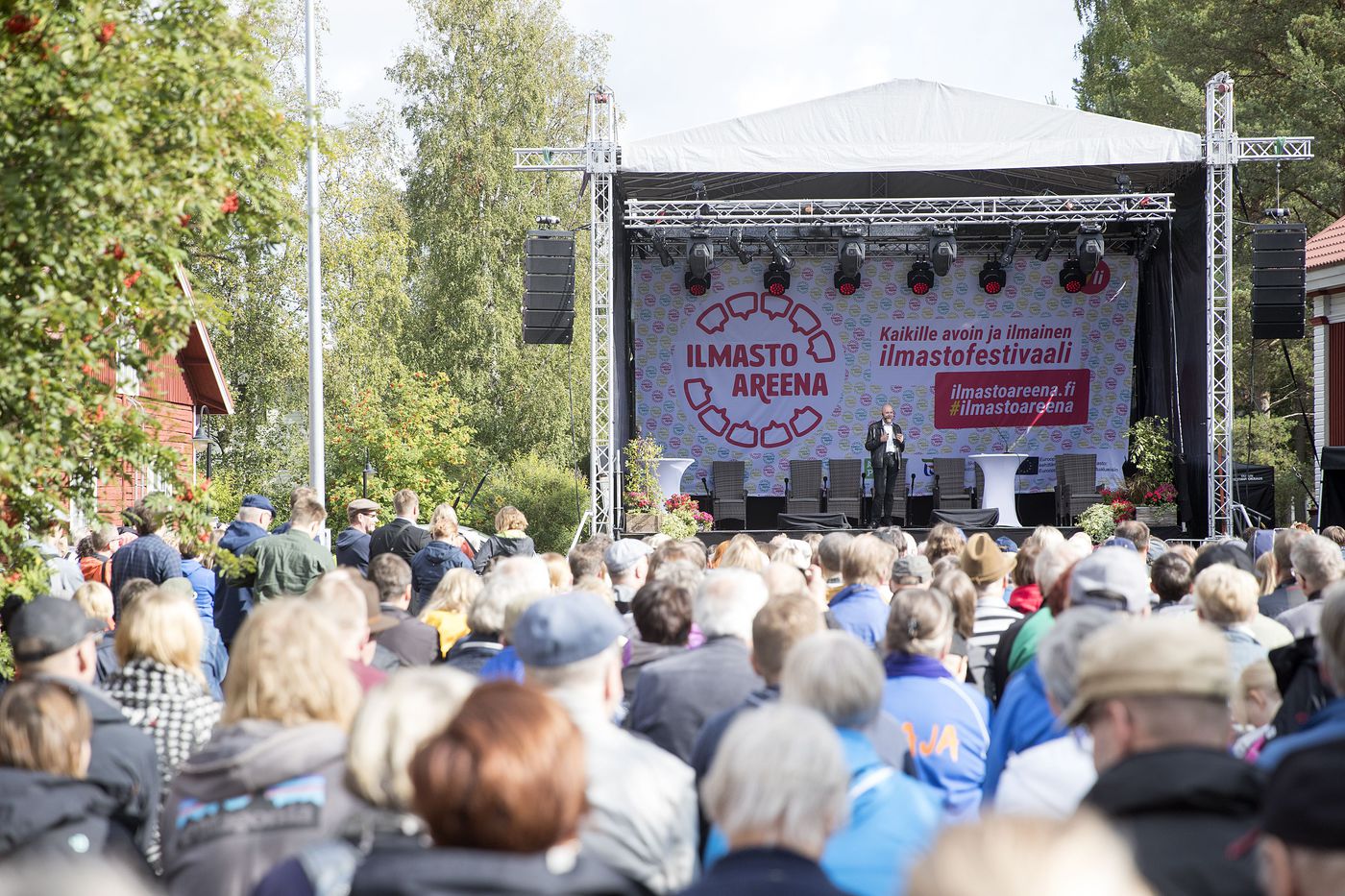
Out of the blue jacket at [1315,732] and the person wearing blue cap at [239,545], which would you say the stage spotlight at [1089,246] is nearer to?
the person wearing blue cap at [239,545]

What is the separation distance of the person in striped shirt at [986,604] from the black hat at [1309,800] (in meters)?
3.04

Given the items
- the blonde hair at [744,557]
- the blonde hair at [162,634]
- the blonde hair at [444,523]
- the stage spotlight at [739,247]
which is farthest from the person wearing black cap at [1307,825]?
the stage spotlight at [739,247]

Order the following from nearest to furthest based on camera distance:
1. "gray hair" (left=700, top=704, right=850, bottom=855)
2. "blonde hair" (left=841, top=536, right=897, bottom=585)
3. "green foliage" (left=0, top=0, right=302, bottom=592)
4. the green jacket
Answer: "gray hair" (left=700, top=704, right=850, bottom=855)
"green foliage" (left=0, top=0, right=302, bottom=592)
"blonde hair" (left=841, top=536, right=897, bottom=585)
the green jacket

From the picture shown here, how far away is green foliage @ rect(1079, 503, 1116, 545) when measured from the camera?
553 inches

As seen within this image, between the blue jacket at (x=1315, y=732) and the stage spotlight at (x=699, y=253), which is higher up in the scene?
the stage spotlight at (x=699, y=253)

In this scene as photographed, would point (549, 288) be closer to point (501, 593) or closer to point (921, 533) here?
point (921, 533)

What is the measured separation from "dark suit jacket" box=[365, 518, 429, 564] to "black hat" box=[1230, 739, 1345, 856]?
6561 millimetres

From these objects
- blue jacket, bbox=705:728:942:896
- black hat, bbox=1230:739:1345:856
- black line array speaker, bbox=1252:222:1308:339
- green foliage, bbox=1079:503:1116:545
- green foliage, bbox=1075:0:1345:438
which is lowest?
green foliage, bbox=1079:503:1116:545

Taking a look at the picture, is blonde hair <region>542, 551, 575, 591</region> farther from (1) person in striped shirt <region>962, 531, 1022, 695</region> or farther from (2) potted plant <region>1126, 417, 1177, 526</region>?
(2) potted plant <region>1126, 417, 1177, 526</region>

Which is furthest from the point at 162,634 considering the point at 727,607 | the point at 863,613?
the point at 863,613

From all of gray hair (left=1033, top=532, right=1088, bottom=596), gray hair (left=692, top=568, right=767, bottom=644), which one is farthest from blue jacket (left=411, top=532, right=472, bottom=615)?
gray hair (left=692, top=568, right=767, bottom=644)

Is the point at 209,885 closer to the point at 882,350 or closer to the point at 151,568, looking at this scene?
the point at 151,568

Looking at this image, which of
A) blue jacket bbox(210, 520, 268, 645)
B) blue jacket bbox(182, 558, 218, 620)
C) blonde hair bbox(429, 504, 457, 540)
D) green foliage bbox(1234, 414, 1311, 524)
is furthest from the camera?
green foliage bbox(1234, 414, 1311, 524)

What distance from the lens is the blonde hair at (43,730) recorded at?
8.46 feet
